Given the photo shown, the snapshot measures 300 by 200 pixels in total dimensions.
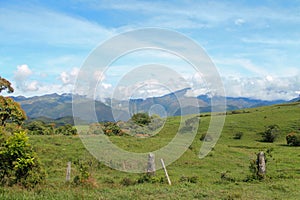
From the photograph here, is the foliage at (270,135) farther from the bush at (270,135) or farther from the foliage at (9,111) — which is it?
the foliage at (9,111)

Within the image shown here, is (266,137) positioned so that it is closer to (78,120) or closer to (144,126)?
(144,126)

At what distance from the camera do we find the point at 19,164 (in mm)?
13109

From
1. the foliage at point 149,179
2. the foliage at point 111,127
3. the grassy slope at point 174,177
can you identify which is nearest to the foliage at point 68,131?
the grassy slope at point 174,177

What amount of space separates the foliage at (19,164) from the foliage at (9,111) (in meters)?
14.4

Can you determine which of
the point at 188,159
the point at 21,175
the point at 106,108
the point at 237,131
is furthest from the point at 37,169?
the point at 237,131

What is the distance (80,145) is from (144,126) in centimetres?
939

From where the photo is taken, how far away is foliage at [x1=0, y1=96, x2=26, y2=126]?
2683 cm

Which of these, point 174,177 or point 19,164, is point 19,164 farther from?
point 174,177

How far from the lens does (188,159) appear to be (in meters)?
26.0

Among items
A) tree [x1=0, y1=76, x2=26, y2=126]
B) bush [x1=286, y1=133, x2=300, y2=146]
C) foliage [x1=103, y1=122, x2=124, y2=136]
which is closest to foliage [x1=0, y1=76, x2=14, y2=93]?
tree [x1=0, y1=76, x2=26, y2=126]

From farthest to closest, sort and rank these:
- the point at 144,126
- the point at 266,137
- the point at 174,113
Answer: the point at 266,137, the point at 144,126, the point at 174,113

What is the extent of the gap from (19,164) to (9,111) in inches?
628

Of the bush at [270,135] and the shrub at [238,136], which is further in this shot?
the shrub at [238,136]

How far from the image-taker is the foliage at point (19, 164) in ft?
43.5
